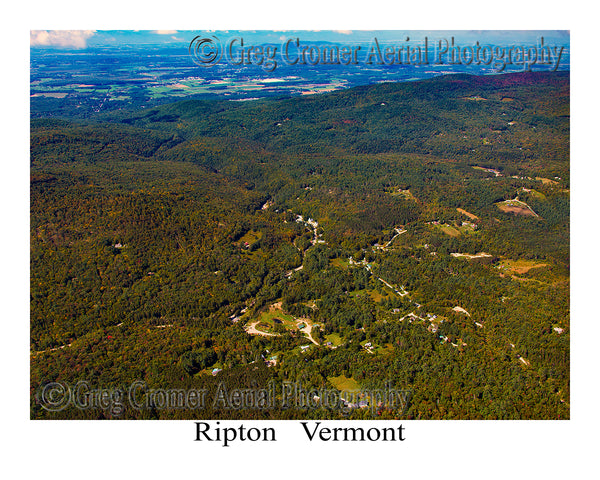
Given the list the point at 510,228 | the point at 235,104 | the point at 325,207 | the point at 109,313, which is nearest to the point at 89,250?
the point at 109,313

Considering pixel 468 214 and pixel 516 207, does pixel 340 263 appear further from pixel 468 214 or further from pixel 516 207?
pixel 516 207

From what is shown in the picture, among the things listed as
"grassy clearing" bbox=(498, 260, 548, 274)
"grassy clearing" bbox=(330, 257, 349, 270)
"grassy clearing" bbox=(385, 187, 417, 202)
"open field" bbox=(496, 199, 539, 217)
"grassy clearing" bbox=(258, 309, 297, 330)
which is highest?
"grassy clearing" bbox=(385, 187, 417, 202)

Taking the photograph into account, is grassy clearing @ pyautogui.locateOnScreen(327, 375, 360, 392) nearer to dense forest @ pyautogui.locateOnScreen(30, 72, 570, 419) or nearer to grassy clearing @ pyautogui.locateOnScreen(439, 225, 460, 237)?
dense forest @ pyautogui.locateOnScreen(30, 72, 570, 419)

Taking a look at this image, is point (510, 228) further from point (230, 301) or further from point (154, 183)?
point (154, 183)

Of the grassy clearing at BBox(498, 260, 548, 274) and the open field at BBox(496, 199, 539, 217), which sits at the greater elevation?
the open field at BBox(496, 199, 539, 217)

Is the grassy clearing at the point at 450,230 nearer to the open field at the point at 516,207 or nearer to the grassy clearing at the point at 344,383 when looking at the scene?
the open field at the point at 516,207

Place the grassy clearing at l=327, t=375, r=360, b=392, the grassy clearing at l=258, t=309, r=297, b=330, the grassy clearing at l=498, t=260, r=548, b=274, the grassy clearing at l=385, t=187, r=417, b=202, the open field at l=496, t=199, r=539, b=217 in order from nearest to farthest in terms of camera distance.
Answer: the grassy clearing at l=327, t=375, r=360, b=392 → the grassy clearing at l=258, t=309, r=297, b=330 → the grassy clearing at l=498, t=260, r=548, b=274 → the open field at l=496, t=199, r=539, b=217 → the grassy clearing at l=385, t=187, r=417, b=202

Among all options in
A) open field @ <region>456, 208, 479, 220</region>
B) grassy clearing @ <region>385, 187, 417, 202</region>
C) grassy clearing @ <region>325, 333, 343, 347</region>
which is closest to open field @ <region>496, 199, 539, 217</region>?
open field @ <region>456, 208, 479, 220</region>

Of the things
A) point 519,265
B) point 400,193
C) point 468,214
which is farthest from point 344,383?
point 400,193
